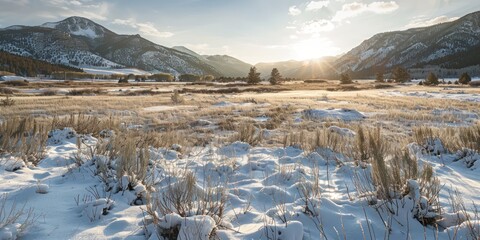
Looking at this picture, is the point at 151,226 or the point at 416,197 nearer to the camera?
the point at 151,226

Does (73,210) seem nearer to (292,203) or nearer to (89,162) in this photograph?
(89,162)

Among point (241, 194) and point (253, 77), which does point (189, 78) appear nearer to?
point (253, 77)

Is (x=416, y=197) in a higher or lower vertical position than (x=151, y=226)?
higher

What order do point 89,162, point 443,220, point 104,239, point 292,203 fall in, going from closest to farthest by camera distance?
point 104,239, point 443,220, point 292,203, point 89,162

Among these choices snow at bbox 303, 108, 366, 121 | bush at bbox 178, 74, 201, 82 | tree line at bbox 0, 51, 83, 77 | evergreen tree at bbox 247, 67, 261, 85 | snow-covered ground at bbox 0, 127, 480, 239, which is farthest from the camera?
bush at bbox 178, 74, 201, 82

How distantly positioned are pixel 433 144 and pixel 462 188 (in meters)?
3.11

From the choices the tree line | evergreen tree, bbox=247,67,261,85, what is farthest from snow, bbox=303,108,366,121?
the tree line

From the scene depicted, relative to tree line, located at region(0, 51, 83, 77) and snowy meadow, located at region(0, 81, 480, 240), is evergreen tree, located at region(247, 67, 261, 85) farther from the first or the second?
tree line, located at region(0, 51, 83, 77)

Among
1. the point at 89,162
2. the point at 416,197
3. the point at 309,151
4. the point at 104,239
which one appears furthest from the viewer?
the point at 309,151

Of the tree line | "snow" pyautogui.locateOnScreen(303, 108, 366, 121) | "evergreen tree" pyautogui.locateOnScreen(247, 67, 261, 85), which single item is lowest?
"snow" pyautogui.locateOnScreen(303, 108, 366, 121)

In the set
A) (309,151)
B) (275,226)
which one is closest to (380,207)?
(275,226)

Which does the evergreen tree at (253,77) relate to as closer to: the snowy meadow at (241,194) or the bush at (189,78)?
the snowy meadow at (241,194)

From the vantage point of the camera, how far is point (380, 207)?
3.33m

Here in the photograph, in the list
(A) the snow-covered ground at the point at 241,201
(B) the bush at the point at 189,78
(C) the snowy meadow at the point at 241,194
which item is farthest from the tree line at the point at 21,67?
(A) the snow-covered ground at the point at 241,201
